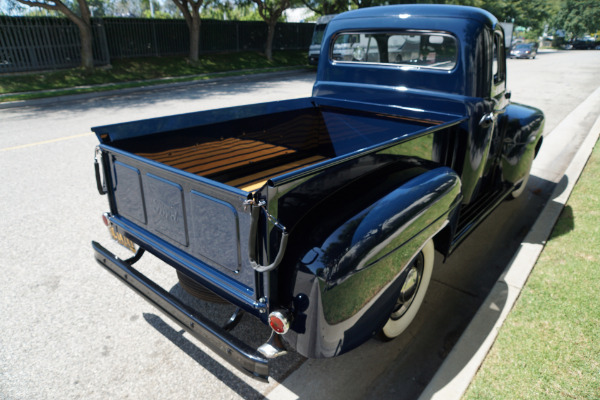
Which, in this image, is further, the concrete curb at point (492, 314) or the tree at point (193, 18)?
the tree at point (193, 18)

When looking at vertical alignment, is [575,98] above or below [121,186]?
below

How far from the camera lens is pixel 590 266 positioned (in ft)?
11.0

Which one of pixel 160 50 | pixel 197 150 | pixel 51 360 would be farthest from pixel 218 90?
pixel 51 360

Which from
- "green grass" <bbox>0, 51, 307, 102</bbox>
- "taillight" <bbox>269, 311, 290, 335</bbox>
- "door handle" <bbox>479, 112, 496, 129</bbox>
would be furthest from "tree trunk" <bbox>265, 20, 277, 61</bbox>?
"taillight" <bbox>269, 311, 290, 335</bbox>

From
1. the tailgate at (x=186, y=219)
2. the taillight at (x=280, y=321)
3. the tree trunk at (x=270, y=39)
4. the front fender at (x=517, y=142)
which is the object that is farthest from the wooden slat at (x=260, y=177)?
the tree trunk at (x=270, y=39)

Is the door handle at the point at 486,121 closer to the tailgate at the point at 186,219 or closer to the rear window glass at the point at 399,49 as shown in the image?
the rear window glass at the point at 399,49

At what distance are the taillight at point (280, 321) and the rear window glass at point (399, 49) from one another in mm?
2595

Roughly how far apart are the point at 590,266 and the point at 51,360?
4.10m

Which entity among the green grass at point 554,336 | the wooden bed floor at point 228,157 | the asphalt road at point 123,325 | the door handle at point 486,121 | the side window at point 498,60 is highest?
the side window at point 498,60

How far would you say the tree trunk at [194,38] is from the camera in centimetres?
1797

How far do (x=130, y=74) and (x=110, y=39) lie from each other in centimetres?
310

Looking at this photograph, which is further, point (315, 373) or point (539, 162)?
point (539, 162)

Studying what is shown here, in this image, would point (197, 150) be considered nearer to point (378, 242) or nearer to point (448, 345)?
point (378, 242)

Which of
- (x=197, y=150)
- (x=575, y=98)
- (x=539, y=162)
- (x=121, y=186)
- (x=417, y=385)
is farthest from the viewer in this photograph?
(x=575, y=98)
